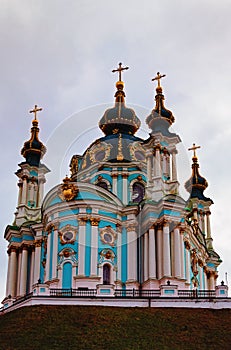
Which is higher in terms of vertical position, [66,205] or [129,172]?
[129,172]

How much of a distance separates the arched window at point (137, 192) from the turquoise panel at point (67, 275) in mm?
7718

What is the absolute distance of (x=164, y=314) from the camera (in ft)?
89.7

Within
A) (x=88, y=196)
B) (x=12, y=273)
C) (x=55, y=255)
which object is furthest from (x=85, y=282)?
(x=12, y=273)

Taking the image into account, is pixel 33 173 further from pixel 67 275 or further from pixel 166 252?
pixel 166 252

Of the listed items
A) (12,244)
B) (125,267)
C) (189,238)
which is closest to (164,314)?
(125,267)

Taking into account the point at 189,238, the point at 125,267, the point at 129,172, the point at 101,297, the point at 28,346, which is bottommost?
the point at 28,346

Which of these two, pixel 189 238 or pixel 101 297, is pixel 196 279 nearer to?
pixel 189 238

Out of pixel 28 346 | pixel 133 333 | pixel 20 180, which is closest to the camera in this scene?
pixel 28 346

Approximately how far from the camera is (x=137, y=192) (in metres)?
41.3

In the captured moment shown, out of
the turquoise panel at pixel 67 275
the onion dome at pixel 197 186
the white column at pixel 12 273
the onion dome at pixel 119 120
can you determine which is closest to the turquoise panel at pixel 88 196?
the turquoise panel at pixel 67 275

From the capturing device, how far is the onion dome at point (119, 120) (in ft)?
148

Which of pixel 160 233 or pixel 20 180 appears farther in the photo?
pixel 20 180

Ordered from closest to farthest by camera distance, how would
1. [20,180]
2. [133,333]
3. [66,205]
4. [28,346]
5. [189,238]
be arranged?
[28,346] → [133,333] → [66,205] → [189,238] → [20,180]

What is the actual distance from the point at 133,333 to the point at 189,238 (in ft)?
54.4
